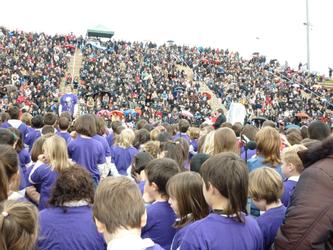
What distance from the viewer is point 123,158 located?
669 cm

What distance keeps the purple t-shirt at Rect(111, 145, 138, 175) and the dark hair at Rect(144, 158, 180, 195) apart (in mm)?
2967

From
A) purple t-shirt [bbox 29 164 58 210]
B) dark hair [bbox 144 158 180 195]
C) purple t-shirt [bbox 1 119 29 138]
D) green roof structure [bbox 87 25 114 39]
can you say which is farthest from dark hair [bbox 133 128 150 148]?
green roof structure [bbox 87 25 114 39]

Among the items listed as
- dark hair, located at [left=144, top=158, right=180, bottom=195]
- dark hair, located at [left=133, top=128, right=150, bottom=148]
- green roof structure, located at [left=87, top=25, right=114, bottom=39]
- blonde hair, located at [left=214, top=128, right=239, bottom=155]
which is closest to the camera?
dark hair, located at [left=144, top=158, right=180, bottom=195]

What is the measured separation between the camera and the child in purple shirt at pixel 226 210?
262cm

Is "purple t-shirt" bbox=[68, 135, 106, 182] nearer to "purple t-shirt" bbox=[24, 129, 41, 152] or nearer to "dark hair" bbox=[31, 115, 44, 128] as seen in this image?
"purple t-shirt" bbox=[24, 129, 41, 152]

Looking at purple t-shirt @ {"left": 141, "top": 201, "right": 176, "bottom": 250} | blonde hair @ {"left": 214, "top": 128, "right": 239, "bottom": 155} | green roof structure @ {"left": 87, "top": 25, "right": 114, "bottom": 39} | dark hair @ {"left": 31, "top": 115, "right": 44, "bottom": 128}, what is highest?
green roof structure @ {"left": 87, "top": 25, "right": 114, "bottom": 39}

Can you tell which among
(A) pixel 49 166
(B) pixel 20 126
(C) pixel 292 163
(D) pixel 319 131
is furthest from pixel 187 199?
(B) pixel 20 126

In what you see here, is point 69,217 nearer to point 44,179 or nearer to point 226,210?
point 226,210

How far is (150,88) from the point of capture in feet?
110

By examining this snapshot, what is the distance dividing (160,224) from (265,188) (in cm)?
83

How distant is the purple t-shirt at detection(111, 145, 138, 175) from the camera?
6656mm

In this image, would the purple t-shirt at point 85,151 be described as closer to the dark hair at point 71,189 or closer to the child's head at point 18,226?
the dark hair at point 71,189

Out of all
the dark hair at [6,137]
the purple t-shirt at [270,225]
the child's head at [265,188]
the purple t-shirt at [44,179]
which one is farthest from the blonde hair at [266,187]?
the dark hair at [6,137]

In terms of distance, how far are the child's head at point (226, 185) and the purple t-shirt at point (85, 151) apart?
3394 mm
